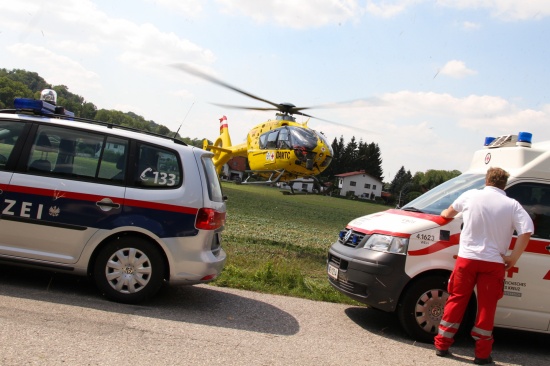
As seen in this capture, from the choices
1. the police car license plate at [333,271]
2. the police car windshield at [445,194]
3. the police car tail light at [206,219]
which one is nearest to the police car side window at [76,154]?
the police car tail light at [206,219]

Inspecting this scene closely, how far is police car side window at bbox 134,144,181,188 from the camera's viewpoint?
6270 mm

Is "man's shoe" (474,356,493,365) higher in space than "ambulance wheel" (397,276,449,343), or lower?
lower

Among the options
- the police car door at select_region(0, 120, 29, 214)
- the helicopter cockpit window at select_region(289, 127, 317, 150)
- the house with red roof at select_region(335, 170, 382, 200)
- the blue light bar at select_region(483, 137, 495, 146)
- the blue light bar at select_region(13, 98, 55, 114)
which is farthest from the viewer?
the house with red roof at select_region(335, 170, 382, 200)

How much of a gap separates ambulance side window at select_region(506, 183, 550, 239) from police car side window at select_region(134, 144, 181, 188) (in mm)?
3777

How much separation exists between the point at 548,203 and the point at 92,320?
198 inches

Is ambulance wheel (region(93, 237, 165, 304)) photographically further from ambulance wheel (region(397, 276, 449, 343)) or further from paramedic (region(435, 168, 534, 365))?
paramedic (region(435, 168, 534, 365))

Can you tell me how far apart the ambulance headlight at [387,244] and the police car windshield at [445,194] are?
0.74 m

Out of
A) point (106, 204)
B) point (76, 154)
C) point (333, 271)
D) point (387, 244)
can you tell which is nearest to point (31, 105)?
point (76, 154)

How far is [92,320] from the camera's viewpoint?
525 cm

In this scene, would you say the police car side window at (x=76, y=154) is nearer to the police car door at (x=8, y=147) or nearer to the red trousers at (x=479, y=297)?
the police car door at (x=8, y=147)

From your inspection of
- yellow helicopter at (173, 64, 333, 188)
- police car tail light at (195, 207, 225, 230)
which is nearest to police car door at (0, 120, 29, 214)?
police car tail light at (195, 207, 225, 230)

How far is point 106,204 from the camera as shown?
6090 millimetres

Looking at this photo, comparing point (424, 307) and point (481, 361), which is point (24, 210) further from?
point (481, 361)

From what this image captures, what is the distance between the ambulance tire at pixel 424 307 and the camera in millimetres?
6012
